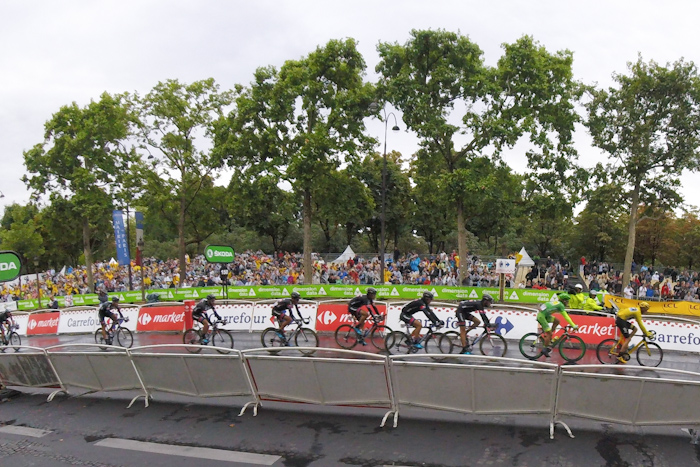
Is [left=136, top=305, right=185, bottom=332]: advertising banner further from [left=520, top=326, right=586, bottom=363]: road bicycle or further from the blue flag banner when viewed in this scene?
the blue flag banner

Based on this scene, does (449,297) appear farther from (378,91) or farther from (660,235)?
(660,235)

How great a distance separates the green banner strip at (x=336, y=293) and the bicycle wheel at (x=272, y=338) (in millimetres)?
11627

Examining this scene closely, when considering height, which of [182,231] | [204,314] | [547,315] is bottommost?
[204,314]

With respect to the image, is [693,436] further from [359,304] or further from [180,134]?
[180,134]

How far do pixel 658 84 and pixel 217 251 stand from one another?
83.9 feet

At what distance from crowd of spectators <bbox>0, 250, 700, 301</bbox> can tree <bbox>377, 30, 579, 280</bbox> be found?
15.7 ft

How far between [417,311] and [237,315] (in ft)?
25.4

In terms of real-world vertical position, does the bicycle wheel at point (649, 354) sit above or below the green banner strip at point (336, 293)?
above

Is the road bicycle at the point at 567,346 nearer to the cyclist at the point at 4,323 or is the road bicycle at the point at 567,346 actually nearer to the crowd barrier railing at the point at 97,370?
the crowd barrier railing at the point at 97,370

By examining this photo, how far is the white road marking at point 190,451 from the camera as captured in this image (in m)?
6.51

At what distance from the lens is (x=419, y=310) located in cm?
1210

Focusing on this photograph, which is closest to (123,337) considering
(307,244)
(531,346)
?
(531,346)


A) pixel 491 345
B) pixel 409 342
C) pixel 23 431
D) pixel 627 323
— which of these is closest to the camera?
pixel 23 431

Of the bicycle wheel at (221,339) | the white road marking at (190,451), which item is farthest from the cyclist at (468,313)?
the bicycle wheel at (221,339)
